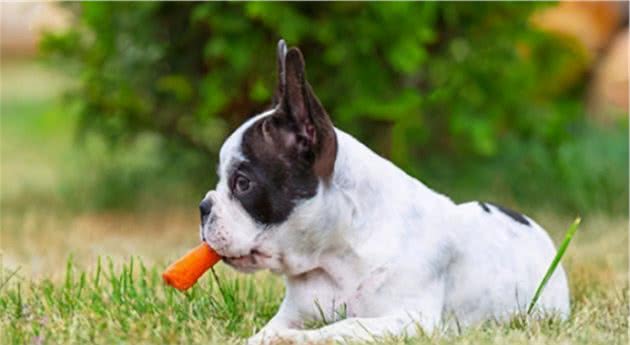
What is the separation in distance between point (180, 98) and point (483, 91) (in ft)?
6.19

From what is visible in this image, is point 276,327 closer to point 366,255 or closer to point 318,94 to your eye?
point 366,255

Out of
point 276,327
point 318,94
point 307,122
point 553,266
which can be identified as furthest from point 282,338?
point 318,94

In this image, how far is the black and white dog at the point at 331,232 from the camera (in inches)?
144

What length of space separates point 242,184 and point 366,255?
469 mm

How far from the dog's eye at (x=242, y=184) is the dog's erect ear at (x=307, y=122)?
0.60 feet

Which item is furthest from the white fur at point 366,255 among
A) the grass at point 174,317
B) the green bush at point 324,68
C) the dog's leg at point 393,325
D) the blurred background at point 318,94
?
the green bush at point 324,68

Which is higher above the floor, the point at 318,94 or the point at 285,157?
the point at 318,94

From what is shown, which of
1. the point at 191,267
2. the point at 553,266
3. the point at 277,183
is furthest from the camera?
the point at 553,266

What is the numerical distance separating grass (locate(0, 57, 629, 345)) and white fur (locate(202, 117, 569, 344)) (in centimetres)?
10

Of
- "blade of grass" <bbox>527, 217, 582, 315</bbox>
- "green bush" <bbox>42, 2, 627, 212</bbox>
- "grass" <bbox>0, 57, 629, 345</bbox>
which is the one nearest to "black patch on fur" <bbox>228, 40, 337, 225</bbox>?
"grass" <bbox>0, 57, 629, 345</bbox>

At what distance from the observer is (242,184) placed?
3695 mm

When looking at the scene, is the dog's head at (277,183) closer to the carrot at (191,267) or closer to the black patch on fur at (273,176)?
the black patch on fur at (273,176)

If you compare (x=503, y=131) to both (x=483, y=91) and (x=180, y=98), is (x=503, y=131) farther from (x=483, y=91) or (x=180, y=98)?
(x=180, y=98)

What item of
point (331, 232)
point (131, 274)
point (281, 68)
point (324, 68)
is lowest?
point (331, 232)
